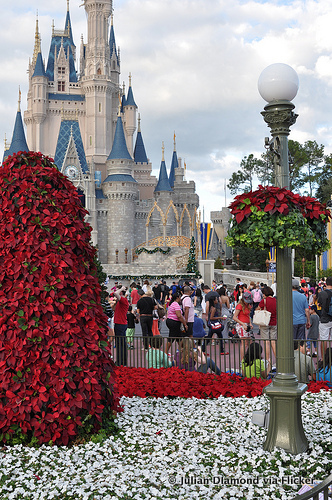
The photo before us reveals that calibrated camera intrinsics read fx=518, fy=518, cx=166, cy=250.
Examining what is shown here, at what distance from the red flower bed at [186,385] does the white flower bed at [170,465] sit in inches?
42.4

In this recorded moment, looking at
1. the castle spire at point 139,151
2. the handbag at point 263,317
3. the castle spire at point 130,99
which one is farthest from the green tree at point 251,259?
the handbag at point 263,317

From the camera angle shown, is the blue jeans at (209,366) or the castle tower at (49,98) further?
the castle tower at (49,98)

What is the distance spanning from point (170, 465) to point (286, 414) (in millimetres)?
1107

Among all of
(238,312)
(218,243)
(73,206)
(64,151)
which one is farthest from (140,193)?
(73,206)

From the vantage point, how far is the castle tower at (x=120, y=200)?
50.0m

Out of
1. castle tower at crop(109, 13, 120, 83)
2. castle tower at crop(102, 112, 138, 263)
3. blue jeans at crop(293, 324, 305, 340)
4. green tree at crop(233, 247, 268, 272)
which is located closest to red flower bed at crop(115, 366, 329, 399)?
blue jeans at crop(293, 324, 305, 340)

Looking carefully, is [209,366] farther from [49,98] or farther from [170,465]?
[49,98]

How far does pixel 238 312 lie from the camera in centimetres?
1020

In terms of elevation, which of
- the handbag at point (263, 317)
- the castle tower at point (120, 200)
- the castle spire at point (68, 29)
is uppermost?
the castle spire at point (68, 29)

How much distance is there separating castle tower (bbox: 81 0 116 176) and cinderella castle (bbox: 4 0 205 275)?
0.10 m

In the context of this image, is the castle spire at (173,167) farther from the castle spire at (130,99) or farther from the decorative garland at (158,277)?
the decorative garland at (158,277)

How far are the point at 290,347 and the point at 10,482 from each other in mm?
2593

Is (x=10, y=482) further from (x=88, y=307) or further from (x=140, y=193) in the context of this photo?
(x=140, y=193)

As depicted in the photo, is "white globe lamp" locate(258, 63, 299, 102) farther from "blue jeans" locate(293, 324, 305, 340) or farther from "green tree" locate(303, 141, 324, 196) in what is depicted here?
"green tree" locate(303, 141, 324, 196)
